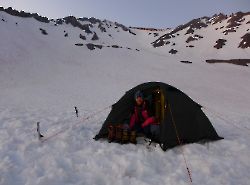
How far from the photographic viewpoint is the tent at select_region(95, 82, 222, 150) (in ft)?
33.4

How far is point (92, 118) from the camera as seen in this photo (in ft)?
49.4

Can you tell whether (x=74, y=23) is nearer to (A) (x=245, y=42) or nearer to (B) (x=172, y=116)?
(A) (x=245, y=42)

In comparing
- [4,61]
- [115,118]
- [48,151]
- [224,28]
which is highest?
[224,28]

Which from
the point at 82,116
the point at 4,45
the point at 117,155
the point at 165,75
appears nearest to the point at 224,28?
the point at 165,75

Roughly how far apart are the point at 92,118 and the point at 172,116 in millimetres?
5587

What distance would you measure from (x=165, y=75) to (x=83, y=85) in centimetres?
1356

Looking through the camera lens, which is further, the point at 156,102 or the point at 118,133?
the point at 156,102

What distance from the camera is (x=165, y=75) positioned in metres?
39.7

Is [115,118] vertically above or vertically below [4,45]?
below

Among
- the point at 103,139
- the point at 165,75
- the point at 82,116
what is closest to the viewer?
the point at 103,139

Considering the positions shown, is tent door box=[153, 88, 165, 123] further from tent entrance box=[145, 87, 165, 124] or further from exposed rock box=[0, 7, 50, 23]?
exposed rock box=[0, 7, 50, 23]

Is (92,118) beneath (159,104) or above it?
beneath

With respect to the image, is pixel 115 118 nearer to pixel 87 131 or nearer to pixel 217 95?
pixel 87 131

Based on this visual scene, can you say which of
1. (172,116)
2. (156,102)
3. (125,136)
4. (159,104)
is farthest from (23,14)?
(172,116)
